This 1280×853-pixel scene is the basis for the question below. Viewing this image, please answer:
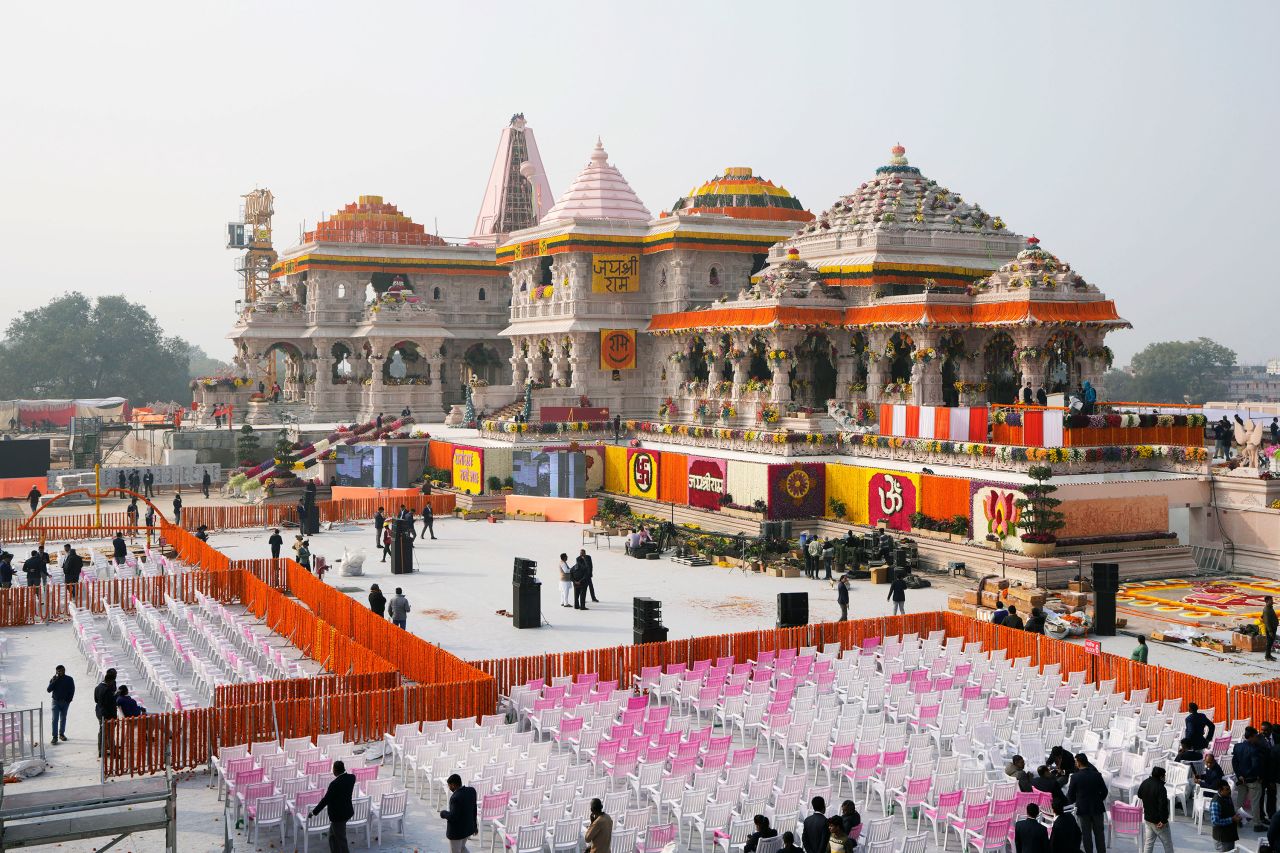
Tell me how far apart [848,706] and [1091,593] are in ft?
45.5

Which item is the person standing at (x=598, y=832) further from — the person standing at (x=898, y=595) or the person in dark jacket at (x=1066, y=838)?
the person standing at (x=898, y=595)

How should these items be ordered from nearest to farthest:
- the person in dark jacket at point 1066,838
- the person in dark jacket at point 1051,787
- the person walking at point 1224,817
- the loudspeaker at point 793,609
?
the person in dark jacket at point 1066,838, the person in dark jacket at point 1051,787, the person walking at point 1224,817, the loudspeaker at point 793,609

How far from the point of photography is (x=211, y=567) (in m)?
30.6

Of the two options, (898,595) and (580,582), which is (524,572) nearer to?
(580,582)

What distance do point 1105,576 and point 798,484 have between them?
48.1 ft

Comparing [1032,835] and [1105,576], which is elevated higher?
[1105,576]

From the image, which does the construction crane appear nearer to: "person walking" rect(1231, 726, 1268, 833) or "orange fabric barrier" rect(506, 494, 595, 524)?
"orange fabric barrier" rect(506, 494, 595, 524)

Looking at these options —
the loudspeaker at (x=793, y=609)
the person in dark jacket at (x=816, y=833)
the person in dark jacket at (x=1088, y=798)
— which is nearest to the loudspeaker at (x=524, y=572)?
the loudspeaker at (x=793, y=609)

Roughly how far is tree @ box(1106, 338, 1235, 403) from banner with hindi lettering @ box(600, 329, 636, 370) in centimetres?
7732

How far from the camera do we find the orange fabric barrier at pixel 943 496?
35.0m

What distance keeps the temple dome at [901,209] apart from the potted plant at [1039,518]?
19.6 m

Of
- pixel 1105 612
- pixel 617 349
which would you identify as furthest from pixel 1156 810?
pixel 617 349

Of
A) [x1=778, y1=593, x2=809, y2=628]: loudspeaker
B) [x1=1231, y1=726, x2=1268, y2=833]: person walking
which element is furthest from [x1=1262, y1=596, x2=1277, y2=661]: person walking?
[x1=1231, y1=726, x2=1268, y2=833]: person walking

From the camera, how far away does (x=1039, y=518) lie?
107 ft
